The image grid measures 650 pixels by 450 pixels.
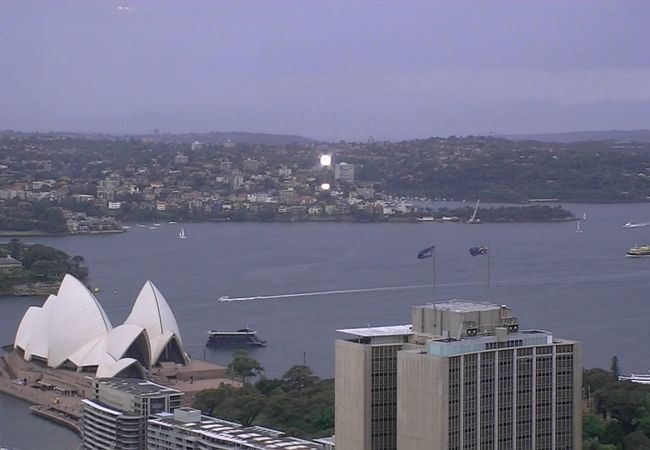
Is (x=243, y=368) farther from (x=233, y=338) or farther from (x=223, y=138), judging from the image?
(x=223, y=138)

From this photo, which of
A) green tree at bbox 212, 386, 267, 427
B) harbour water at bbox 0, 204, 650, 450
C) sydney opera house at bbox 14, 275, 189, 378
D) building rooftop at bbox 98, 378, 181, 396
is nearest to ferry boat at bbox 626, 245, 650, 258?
harbour water at bbox 0, 204, 650, 450

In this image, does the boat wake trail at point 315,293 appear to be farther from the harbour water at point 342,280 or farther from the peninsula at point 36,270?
the peninsula at point 36,270

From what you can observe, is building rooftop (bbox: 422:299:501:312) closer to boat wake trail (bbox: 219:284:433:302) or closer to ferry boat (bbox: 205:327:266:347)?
ferry boat (bbox: 205:327:266:347)

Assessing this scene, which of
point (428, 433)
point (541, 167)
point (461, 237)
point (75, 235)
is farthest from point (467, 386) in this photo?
point (541, 167)

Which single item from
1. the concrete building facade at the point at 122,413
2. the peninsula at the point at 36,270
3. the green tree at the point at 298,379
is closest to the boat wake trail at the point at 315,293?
the peninsula at the point at 36,270

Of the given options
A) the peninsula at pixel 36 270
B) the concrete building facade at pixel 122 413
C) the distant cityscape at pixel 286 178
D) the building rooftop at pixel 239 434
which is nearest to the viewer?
the building rooftop at pixel 239 434

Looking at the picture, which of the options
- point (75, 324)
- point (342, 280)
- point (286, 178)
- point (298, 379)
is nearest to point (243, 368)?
point (298, 379)
